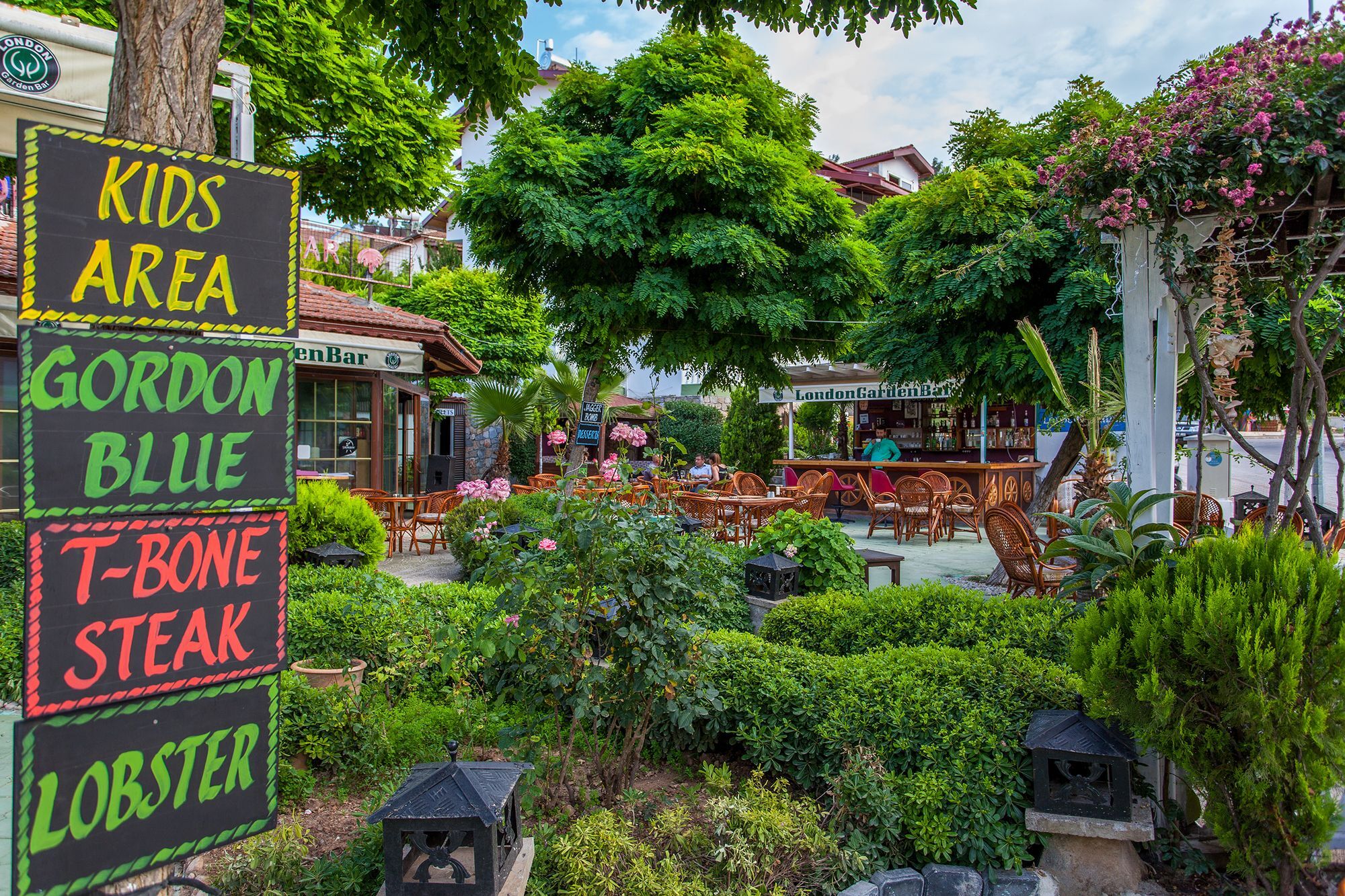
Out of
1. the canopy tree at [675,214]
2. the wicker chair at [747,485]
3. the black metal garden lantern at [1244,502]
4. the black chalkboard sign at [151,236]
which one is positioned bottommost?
the black metal garden lantern at [1244,502]

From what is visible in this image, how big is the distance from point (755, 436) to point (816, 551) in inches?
514

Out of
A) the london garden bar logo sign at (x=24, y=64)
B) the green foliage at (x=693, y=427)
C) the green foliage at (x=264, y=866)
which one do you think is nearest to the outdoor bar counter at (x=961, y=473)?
the green foliage at (x=693, y=427)

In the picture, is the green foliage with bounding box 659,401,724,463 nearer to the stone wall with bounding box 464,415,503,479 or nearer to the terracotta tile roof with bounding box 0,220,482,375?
the stone wall with bounding box 464,415,503,479

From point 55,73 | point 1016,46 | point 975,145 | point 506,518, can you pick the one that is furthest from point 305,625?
point 975,145

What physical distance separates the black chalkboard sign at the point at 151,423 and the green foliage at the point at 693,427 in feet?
77.3

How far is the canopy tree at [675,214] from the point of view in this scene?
9.70 m

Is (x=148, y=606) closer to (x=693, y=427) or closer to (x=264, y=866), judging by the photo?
(x=264, y=866)

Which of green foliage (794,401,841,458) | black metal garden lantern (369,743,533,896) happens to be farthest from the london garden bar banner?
green foliage (794,401,841,458)

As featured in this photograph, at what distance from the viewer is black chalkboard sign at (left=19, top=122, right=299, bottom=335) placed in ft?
5.20

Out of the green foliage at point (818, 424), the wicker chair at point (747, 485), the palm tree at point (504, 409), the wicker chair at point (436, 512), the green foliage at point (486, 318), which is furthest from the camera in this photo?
the green foliage at point (818, 424)

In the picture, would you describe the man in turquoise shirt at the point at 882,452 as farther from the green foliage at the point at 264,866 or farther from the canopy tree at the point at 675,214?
the green foliage at the point at 264,866

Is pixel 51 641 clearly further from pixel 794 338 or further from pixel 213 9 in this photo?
pixel 794 338

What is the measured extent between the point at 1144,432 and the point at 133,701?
4.31 meters

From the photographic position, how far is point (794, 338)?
452 inches
